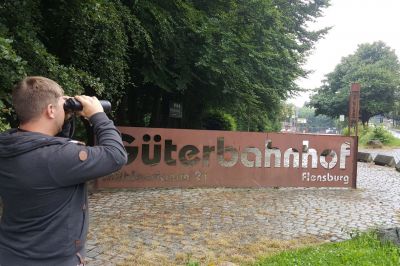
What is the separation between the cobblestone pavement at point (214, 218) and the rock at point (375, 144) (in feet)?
66.7

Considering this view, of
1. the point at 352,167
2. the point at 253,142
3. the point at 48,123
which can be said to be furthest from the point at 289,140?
the point at 48,123

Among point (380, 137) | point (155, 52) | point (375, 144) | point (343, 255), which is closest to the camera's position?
point (343, 255)

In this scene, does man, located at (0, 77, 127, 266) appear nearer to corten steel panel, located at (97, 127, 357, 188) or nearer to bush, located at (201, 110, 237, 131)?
corten steel panel, located at (97, 127, 357, 188)

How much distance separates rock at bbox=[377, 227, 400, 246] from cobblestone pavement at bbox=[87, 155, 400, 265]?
55 centimetres

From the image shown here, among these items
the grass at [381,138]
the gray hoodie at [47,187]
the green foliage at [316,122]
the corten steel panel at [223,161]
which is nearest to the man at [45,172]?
the gray hoodie at [47,187]

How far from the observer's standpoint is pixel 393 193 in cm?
930

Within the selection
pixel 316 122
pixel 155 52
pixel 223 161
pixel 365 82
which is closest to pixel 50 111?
pixel 223 161

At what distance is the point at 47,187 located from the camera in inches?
71.6

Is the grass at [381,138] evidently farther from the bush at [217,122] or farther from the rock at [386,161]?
the rock at [386,161]

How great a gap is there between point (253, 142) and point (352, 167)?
94.6 inches

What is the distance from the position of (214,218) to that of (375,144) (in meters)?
25.1

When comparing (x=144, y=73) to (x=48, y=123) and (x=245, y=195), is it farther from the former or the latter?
(x=48, y=123)

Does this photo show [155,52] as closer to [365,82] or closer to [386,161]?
[386,161]

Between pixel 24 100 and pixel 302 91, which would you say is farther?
pixel 302 91
